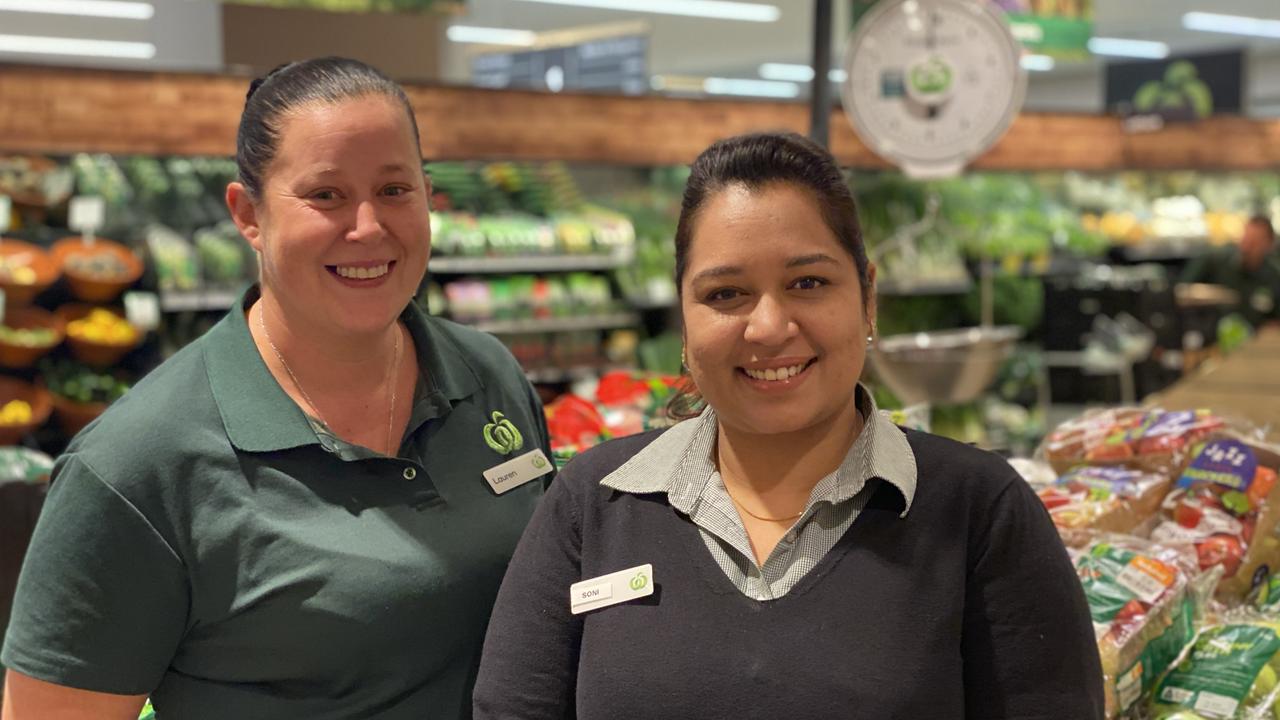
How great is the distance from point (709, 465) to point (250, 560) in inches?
25.1

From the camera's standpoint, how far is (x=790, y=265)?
4.95 ft

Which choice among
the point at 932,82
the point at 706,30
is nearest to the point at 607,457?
the point at 932,82

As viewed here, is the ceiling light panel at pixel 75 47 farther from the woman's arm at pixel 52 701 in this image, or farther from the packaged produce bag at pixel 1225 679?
the packaged produce bag at pixel 1225 679

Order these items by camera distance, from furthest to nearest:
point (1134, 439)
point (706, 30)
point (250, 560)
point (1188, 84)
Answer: point (706, 30)
point (1188, 84)
point (1134, 439)
point (250, 560)

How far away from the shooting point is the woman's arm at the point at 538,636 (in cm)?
156

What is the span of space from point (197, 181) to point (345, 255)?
5.36 meters

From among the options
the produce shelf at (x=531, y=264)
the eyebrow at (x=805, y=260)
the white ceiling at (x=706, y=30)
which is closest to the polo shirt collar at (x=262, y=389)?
the eyebrow at (x=805, y=260)

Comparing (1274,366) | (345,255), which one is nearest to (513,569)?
(345,255)

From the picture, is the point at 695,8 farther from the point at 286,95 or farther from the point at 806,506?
the point at 806,506

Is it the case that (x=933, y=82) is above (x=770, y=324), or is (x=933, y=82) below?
above

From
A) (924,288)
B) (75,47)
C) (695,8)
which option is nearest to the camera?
(924,288)

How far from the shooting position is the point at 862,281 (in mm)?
1596

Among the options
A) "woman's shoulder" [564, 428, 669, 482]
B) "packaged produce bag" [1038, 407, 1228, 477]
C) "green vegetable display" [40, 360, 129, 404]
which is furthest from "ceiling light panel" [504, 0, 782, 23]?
"woman's shoulder" [564, 428, 669, 482]

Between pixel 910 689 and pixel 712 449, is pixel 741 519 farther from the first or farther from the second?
pixel 910 689
